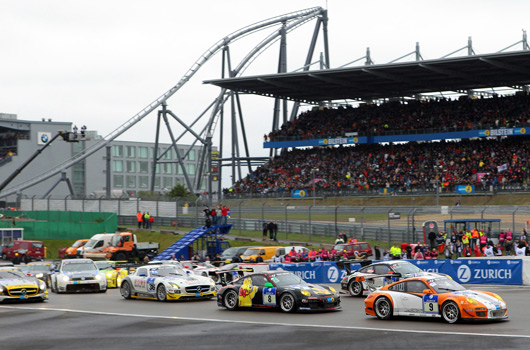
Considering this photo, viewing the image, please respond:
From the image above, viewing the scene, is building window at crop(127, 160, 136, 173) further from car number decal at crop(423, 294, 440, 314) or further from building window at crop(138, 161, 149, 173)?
car number decal at crop(423, 294, 440, 314)

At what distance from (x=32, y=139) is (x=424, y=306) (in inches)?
3339

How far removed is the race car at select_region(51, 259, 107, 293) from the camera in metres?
28.4

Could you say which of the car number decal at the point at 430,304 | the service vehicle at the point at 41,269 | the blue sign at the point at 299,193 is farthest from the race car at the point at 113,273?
the blue sign at the point at 299,193

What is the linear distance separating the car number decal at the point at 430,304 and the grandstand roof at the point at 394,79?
41.4 meters

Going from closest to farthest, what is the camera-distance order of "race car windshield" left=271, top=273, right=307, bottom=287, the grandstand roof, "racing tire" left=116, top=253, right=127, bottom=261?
1. "race car windshield" left=271, top=273, right=307, bottom=287
2. "racing tire" left=116, top=253, right=127, bottom=261
3. the grandstand roof

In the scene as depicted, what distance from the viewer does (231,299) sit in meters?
21.9

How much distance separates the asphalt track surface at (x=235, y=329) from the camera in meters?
→ 15.0

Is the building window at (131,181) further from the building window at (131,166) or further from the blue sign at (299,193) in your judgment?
the blue sign at (299,193)

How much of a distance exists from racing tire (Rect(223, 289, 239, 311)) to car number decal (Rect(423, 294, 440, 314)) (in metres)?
5.70

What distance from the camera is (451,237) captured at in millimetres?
37781

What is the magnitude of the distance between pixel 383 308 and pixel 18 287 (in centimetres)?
1215

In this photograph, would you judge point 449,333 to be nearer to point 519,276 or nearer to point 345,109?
point 519,276

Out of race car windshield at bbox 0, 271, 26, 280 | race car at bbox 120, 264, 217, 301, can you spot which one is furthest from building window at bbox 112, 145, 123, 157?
race car at bbox 120, 264, 217, 301

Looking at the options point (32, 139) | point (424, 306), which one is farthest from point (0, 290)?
point (32, 139)
